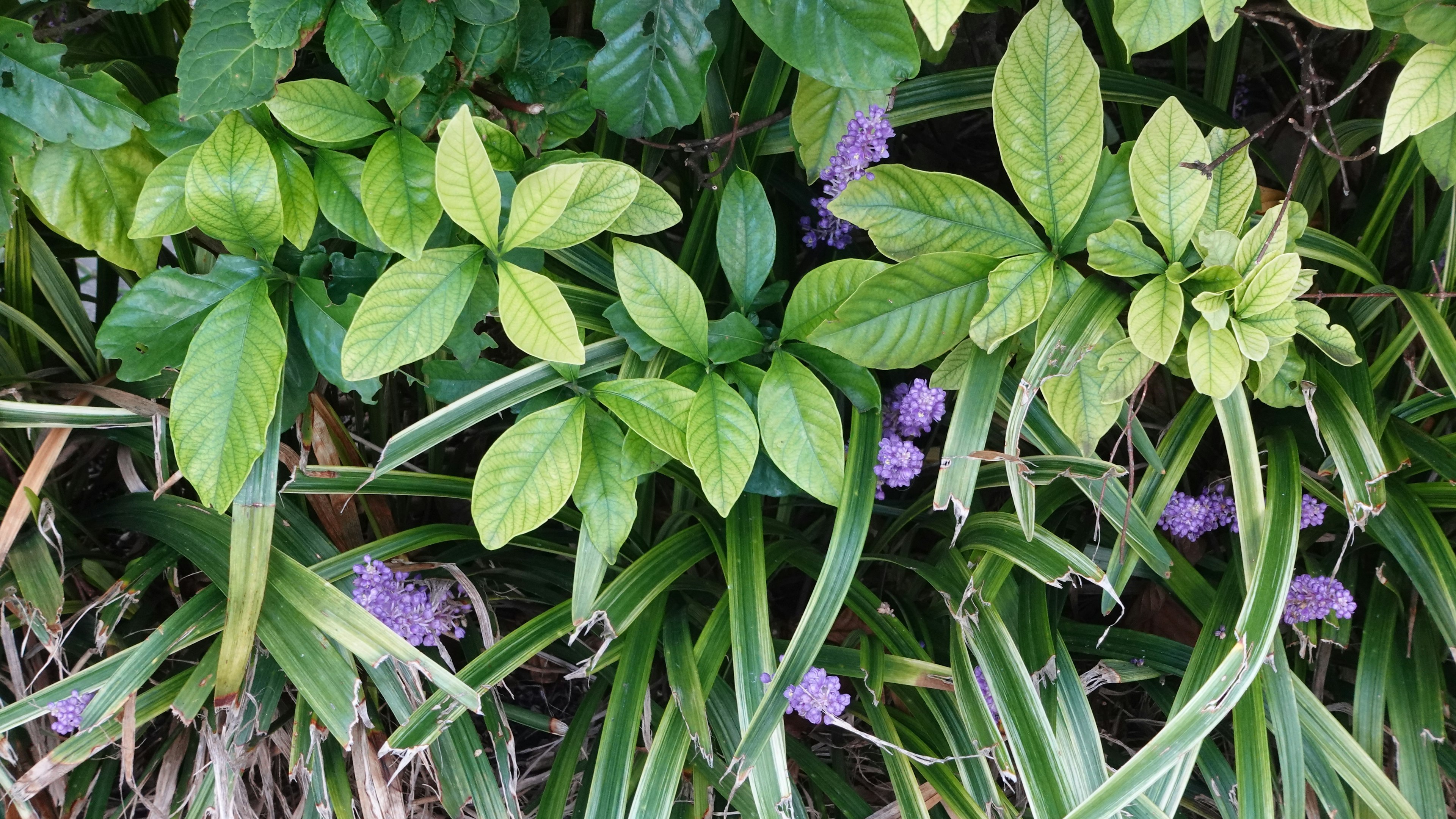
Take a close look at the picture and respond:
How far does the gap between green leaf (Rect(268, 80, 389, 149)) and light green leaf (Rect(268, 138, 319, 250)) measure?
0.03 m

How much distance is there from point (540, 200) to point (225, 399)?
280 mm

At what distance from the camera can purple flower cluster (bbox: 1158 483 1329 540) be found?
862mm

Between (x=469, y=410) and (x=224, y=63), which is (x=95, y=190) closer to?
(x=224, y=63)

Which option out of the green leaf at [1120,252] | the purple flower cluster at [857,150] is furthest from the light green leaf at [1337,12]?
the purple flower cluster at [857,150]

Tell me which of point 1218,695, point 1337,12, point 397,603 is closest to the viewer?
point 1337,12

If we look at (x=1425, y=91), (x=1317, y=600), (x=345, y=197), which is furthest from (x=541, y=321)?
(x=1317, y=600)

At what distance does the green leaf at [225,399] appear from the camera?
65cm

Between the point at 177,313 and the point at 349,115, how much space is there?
0.22 meters

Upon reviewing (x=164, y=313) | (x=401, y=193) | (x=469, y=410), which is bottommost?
(x=164, y=313)

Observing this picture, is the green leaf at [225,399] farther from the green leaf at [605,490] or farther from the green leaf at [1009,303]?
the green leaf at [1009,303]

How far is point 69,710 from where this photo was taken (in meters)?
0.84

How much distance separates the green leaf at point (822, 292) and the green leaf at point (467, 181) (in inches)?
9.7

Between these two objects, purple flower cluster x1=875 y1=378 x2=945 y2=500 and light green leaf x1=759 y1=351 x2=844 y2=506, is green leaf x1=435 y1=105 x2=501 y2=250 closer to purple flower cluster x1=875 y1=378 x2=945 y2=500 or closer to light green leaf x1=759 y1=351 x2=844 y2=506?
light green leaf x1=759 y1=351 x2=844 y2=506

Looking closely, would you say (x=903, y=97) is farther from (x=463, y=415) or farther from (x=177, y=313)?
(x=177, y=313)
